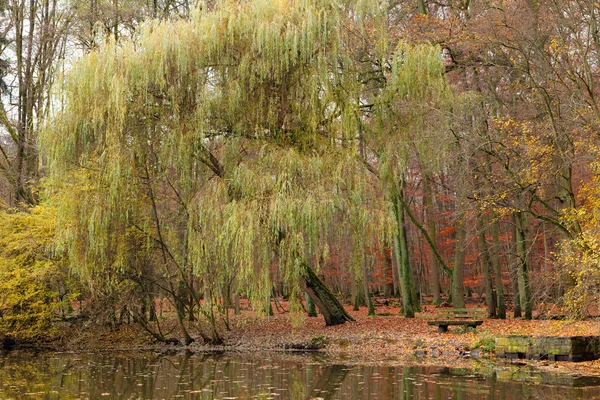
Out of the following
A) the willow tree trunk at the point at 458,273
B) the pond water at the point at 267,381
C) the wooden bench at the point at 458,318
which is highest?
the willow tree trunk at the point at 458,273

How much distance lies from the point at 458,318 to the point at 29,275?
1059cm

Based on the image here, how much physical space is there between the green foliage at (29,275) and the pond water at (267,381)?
3.88 m

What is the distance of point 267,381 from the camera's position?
9.50m

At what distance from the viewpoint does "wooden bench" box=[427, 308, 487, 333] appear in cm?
1422

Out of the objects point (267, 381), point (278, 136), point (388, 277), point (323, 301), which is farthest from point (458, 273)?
point (388, 277)

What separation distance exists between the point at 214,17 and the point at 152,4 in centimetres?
916

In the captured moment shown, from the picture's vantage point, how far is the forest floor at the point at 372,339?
12.1 m

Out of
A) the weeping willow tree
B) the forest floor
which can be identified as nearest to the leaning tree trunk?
the forest floor

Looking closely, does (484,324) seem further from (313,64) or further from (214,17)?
(214,17)

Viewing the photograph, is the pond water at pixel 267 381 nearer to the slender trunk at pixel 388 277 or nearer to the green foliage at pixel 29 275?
the green foliage at pixel 29 275

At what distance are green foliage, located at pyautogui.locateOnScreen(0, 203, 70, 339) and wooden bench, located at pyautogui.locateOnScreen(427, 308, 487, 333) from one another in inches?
378

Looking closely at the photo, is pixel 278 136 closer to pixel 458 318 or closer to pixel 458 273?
pixel 458 318

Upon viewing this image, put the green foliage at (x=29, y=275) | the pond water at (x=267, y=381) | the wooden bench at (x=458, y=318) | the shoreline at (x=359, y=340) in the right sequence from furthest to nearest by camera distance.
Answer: the green foliage at (x=29, y=275) < the wooden bench at (x=458, y=318) < the shoreline at (x=359, y=340) < the pond water at (x=267, y=381)

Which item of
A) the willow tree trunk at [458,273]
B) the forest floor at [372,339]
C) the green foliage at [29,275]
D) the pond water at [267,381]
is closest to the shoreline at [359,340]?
the forest floor at [372,339]
